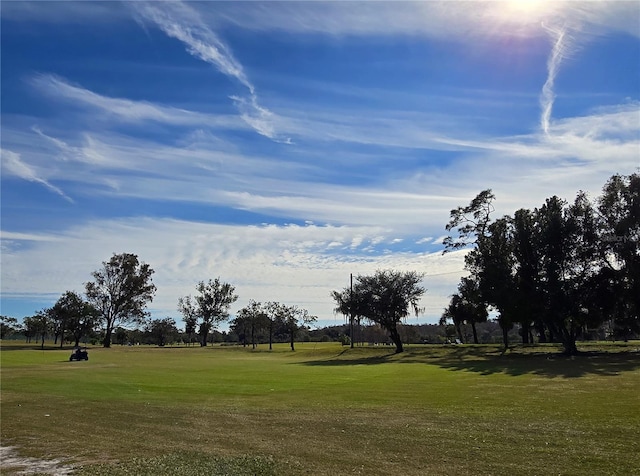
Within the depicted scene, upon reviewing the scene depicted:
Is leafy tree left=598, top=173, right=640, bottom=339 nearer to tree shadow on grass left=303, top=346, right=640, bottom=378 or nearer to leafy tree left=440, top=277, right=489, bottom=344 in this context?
tree shadow on grass left=303, top=346, right=640, bottom=378

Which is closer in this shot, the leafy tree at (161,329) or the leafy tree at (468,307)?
the leafy tree at (468,307)

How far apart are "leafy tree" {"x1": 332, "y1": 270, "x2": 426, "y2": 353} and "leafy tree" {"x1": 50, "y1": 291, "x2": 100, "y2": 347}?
51223 mm

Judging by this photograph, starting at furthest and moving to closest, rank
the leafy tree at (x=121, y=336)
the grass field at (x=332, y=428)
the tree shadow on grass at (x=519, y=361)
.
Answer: the leafy tree at (x=121, y=336), the tree shadow on grass at (x=519, y=361), the grass field at (x=332, y=428)

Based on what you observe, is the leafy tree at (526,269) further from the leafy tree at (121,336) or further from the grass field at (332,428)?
the leafy tree at (121,336)

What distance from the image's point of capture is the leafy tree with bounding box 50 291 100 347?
90.2 m

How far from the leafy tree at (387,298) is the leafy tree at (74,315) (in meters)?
51.2

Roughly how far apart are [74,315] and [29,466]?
295 ft

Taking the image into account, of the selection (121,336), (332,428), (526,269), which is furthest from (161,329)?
(332,428)

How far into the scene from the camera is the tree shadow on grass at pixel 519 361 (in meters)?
32.8

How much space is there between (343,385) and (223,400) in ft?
25.1

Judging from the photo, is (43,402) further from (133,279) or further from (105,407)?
(133,279)

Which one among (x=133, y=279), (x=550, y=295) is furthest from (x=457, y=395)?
(x=133, y=279)

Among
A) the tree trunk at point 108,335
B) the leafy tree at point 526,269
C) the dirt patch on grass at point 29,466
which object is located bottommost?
the dirt patch on grass at point 29,466

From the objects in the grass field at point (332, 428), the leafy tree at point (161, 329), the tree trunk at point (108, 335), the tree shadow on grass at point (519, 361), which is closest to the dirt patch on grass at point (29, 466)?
the grass field at point (332, 428)
